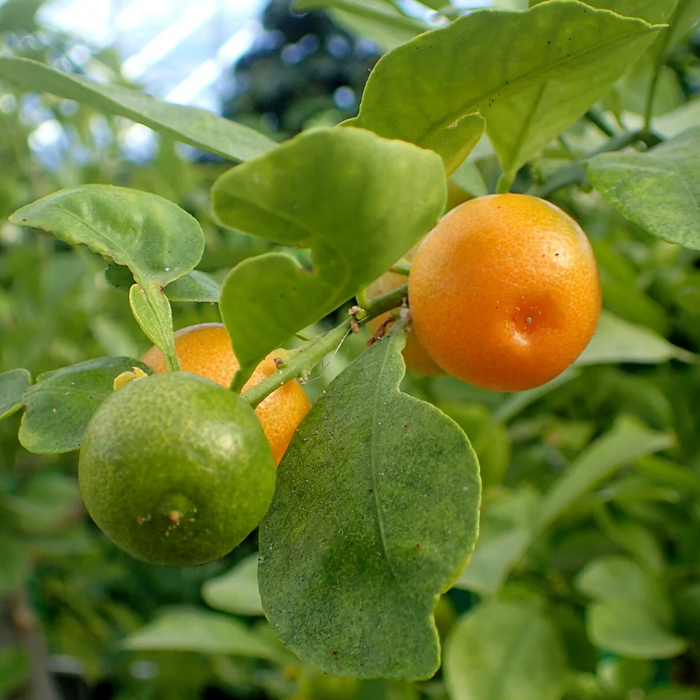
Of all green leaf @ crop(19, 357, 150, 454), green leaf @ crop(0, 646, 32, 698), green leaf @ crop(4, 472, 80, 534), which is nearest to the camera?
green leaf @ crop(19, 357, 150, 454)

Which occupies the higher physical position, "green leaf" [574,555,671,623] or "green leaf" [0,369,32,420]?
"green leaf" [0,369,32,420]

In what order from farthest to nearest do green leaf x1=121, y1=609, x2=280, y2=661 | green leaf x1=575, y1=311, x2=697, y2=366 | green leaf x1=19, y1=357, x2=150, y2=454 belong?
green leaf x1=121, y1=609, x2=280, y2=661 → green leaf x1=575, y1=311, x2=697, y2=366 → green leaf x1=19, y1=357, x2=150, y2=454

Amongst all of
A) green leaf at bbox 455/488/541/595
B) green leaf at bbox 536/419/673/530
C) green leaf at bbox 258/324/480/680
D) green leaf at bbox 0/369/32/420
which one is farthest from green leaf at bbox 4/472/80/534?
green leaf at bbox 258/324/480/680

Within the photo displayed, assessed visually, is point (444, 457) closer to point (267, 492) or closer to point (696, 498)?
point (267, 492)

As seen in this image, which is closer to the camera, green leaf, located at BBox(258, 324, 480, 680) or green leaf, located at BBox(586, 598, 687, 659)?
green leaf, located at BBox(258, 324, 480, 680)

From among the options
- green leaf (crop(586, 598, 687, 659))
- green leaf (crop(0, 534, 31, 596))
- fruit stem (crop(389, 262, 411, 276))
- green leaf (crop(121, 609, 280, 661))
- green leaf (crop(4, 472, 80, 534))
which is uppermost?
fruit stem (crop(389, 262, 411, 276))

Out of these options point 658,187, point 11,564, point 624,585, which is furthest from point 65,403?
point 11,564

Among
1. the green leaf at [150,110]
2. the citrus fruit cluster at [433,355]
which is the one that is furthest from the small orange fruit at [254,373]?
the green leaf at [150,110]

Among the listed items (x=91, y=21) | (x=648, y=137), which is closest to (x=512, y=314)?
(x=648, y=137)

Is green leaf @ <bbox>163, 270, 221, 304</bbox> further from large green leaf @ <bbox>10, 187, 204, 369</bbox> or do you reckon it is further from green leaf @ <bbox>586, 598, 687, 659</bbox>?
green leaf @ <bbox>586, 598, 687, 659</bbox>
